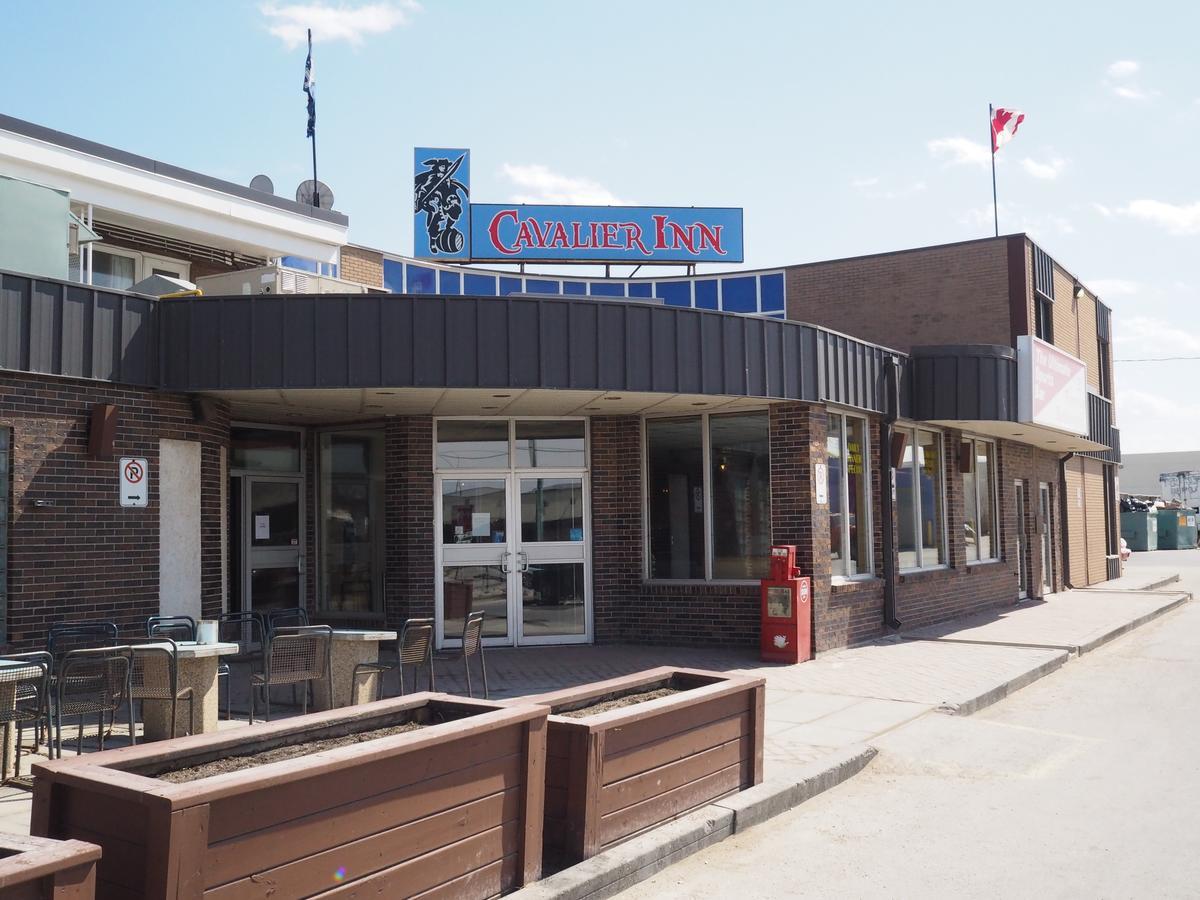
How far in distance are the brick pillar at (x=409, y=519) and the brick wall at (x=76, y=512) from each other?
2.91m

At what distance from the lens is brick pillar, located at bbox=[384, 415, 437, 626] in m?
13.1

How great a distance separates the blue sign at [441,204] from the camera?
24.5 m

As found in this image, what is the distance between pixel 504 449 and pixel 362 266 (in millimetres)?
8376

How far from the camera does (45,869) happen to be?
3.07 m

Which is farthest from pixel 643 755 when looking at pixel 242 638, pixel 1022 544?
pixel 1022 544

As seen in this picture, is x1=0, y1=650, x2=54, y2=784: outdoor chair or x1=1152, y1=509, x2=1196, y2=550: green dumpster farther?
x1=1152, y1=509, x2=1196, y2=550: green dumpster

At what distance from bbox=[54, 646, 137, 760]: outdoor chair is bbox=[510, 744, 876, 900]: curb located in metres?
3.59

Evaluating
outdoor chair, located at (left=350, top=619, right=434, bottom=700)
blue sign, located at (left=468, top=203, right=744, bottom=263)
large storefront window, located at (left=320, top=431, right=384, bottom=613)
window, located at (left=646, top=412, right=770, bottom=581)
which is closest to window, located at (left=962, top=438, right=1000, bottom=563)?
window, located at (left=646, top=412, right=770, bottom=581)

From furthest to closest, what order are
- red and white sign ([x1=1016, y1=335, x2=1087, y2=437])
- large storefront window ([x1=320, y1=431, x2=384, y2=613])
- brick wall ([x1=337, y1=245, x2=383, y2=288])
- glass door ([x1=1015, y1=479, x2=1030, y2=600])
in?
glass door ([x1=1015, y1=479, x2=1030, y2=600])
brick wall ([x1=337, y1=245, x2=383, y2=288])
red and white sign ([x1=1016, y1=335, x2=1087, y2=437])
large storefront window ([x1=320, y1=431, x2=384, y2=613])

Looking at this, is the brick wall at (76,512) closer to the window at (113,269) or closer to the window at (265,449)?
the window at (265,449)

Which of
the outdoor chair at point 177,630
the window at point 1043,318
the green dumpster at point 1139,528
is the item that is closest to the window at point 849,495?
the window at point 1043,318

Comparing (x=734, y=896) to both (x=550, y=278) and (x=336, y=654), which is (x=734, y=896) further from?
(x=550, y=278)

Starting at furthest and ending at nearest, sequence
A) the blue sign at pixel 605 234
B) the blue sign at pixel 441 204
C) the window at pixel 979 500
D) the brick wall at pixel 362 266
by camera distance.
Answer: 1. the blue sign at pixel 605 234
2. the blue sign at pixel 441 204
3. the brick wall at pixel 362 266
4. the window at pixel 979 500

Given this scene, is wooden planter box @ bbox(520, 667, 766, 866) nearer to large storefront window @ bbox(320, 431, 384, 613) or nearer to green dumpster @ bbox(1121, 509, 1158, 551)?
large storefront window @ bbox(320, 431, 384, 613)
